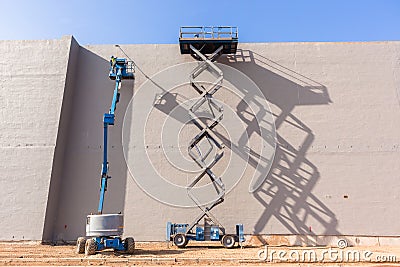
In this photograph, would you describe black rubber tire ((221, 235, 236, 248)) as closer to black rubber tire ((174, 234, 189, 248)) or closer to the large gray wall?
black rubber tire ((174, 234, 189, 248))

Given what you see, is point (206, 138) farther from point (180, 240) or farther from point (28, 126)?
point (28, 126)

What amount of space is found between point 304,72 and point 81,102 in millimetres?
12938

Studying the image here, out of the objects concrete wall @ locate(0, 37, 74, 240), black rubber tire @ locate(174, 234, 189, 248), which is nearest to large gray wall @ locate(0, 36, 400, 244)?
concrete wall @ locate(0, 37, 74, 240)

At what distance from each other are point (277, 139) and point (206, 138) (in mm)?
3881

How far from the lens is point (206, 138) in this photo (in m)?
17.3

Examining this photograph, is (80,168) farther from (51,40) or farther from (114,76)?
(51,40)

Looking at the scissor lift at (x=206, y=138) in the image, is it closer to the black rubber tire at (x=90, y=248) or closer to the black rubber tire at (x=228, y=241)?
the black rubber tire at (x=228, y=241)

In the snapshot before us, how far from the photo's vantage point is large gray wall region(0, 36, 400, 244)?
53.7 feet

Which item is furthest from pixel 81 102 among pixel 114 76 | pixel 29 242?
pixel 29 242

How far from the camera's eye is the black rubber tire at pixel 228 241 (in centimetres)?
1438

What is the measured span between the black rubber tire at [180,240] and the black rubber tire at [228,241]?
1.67m

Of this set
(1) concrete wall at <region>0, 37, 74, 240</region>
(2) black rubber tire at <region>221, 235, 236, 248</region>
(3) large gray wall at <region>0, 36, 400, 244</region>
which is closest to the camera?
(2) black rubber tire at <region>221, 235, 236, 248</region>

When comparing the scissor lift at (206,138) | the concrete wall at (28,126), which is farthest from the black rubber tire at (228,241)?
the concrete wall at (28,126)

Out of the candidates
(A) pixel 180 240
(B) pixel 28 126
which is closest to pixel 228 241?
(A) pixel 180 240
